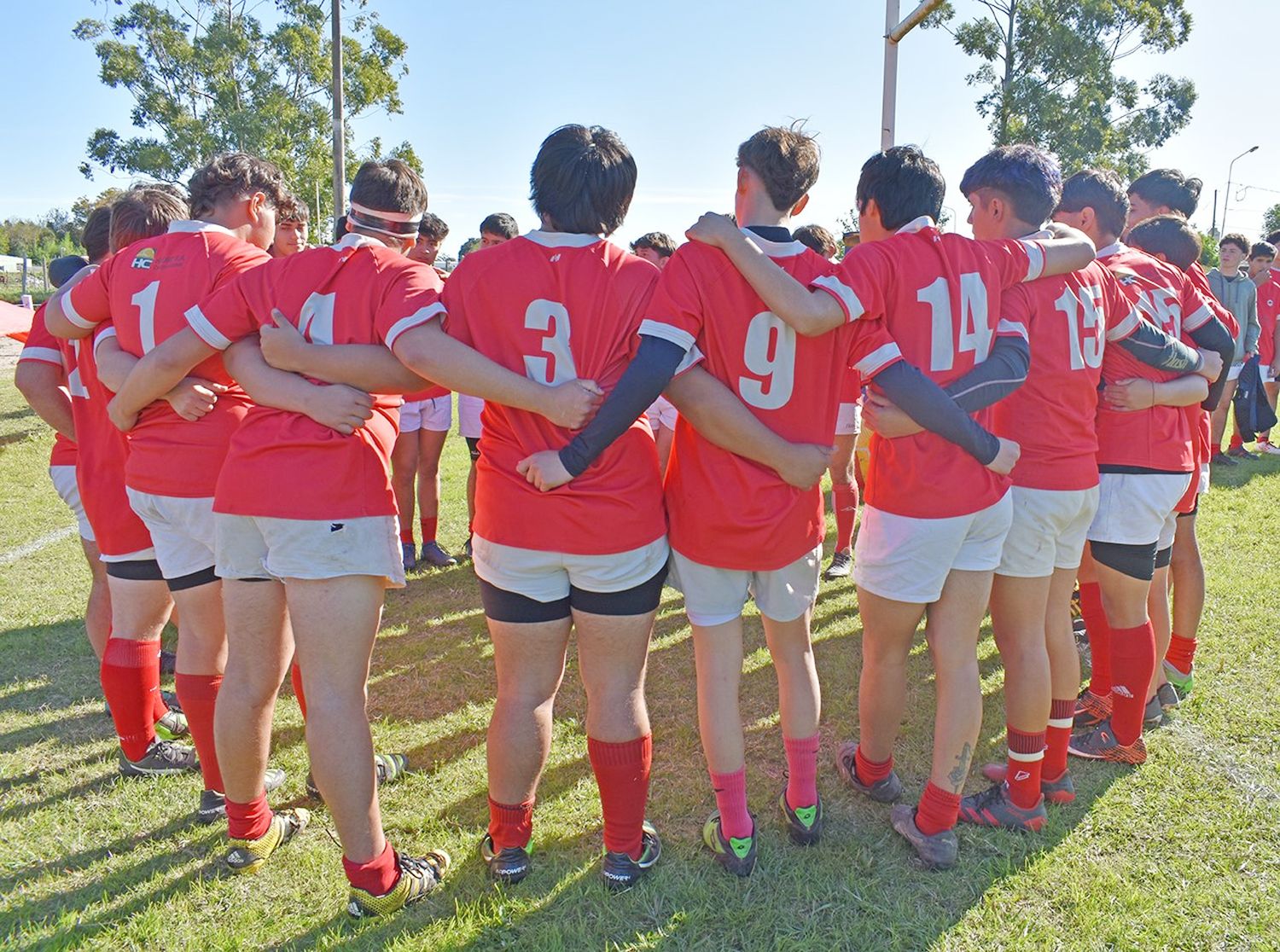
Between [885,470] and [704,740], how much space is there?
106cm

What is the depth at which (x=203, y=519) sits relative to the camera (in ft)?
8.85

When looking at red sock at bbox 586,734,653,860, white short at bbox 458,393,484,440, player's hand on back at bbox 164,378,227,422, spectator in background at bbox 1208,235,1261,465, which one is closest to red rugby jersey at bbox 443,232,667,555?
red sock at bbox 586,734,653,860

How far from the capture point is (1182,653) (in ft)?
13.3

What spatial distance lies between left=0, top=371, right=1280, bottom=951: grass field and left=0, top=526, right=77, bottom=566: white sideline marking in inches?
89.7

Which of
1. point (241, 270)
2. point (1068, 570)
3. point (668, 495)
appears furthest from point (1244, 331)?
point (241, 270)

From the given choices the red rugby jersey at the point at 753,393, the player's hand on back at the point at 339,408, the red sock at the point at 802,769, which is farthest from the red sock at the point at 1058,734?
the player's hand on back at the point at 339,408

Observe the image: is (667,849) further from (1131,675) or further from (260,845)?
(1131,675)

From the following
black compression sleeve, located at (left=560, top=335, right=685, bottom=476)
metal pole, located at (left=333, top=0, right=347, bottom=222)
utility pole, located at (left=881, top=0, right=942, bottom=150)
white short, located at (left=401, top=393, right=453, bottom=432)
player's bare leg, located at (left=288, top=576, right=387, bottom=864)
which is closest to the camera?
black compression sleeve, located at (left=560, top=335, right=685, bottom=476)

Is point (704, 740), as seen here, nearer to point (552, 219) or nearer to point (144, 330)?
point (552, 219)

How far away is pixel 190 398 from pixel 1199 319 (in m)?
3.77

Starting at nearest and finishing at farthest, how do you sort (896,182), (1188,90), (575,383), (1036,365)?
(575,383), (896,182), (1036,365), (1188,90)

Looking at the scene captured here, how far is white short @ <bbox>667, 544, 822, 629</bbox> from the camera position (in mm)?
2596

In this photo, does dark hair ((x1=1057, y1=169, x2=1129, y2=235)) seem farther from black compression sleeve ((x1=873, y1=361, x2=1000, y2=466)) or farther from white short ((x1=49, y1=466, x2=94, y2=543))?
white short ((x1=49, y1=466, x2=94, y2=543))

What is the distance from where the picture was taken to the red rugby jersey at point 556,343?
2.30 m
